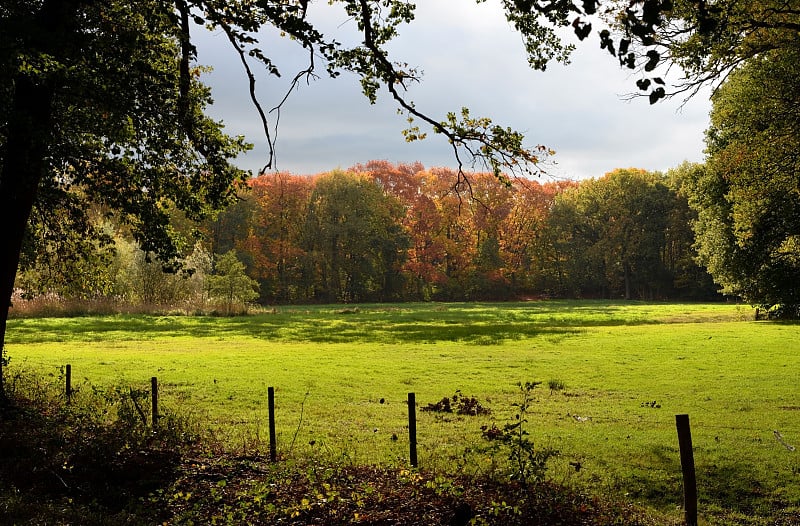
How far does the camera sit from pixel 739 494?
31.8ft

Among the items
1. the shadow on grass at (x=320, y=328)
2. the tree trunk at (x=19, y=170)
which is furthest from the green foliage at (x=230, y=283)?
the tree trunk at (x=19, y=170)

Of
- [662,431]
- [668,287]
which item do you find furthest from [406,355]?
[668,287]

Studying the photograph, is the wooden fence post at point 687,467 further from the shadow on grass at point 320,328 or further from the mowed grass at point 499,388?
the shadow on grass at point 320,328

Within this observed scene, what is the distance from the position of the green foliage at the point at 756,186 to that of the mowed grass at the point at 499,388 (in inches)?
158

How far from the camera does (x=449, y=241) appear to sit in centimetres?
8775

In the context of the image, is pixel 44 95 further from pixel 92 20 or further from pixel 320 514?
pixel 320 514

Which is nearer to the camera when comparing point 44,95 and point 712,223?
point 44,95

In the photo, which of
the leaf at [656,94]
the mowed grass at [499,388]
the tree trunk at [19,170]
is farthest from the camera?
the tree trunk at [19,170]

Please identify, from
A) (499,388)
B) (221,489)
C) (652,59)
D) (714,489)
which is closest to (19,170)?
(221,489)

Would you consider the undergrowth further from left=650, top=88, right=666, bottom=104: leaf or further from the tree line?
the tree line

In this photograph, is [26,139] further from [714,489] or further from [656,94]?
[714,489]

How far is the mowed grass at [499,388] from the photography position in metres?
10.9

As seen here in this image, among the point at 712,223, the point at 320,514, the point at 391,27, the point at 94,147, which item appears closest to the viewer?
the point at 320,514

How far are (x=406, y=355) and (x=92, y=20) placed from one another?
17.4m
